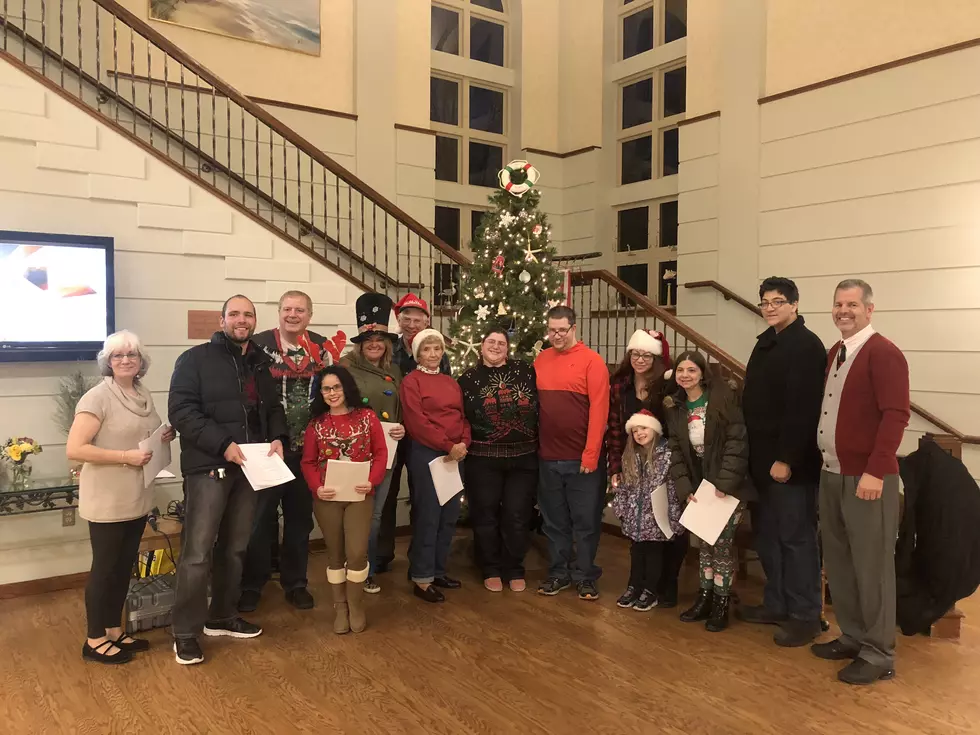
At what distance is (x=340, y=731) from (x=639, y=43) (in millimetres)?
8231

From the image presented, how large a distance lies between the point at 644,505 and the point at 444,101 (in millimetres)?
6322

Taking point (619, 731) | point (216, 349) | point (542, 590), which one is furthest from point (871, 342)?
point (216, 349)

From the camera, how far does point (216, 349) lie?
3.14 m

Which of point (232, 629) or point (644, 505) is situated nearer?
point (232, 629)

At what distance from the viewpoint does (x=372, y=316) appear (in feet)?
13.0

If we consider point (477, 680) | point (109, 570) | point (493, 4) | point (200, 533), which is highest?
point (493, 4)

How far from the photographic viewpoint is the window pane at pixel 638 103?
8539 millimetres

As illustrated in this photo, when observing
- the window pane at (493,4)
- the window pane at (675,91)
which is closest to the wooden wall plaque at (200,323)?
the window pane at (675,91)

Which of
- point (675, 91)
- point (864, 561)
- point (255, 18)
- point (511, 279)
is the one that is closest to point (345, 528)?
point (511, 279)

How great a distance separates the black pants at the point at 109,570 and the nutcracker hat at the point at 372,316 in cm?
142

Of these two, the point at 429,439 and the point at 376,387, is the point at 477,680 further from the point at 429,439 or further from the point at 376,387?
the point at 376,387

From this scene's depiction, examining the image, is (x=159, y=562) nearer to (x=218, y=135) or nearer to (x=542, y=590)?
(x=542, y=590)

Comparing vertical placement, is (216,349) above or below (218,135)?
below

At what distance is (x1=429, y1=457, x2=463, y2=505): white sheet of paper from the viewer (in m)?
3.81
